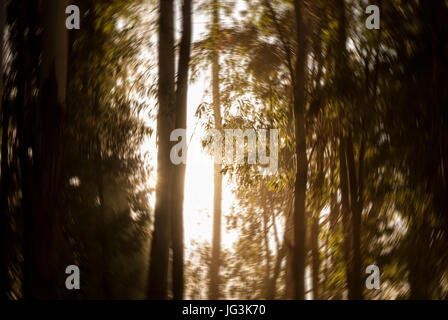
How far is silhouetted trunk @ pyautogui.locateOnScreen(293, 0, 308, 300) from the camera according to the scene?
126 cm

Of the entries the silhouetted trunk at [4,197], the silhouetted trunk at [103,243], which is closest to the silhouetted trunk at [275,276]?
the silhouetted trunk at [103,243]

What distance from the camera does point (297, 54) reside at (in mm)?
1337

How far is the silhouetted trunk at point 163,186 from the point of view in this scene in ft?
4.08

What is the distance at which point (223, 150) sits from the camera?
4.18 ft

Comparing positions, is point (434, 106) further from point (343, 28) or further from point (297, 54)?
point (297, 54)

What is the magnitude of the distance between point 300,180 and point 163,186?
2.22 feet

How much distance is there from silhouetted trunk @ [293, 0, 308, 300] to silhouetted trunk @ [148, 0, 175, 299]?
0.63 meters

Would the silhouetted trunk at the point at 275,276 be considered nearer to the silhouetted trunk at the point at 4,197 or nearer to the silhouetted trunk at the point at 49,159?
the silhouetted trunk at the point at 49,159

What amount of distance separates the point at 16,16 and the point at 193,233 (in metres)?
1.44

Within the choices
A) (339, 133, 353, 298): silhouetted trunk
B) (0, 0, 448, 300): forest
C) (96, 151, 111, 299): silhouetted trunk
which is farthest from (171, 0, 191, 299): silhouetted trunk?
(339, 133, 353, 298): silhouetted trunk

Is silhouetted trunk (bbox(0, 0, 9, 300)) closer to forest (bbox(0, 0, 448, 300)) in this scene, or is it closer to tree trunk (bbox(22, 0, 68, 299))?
forest (bbox(0, 0, 448, 300))

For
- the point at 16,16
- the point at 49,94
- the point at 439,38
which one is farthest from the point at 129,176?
the point at 439,38

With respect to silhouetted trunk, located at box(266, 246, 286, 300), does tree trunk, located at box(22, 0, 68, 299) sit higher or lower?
higher

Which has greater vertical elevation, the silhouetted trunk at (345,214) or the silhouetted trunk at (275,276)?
the silhouetted trunk at (345,214)
